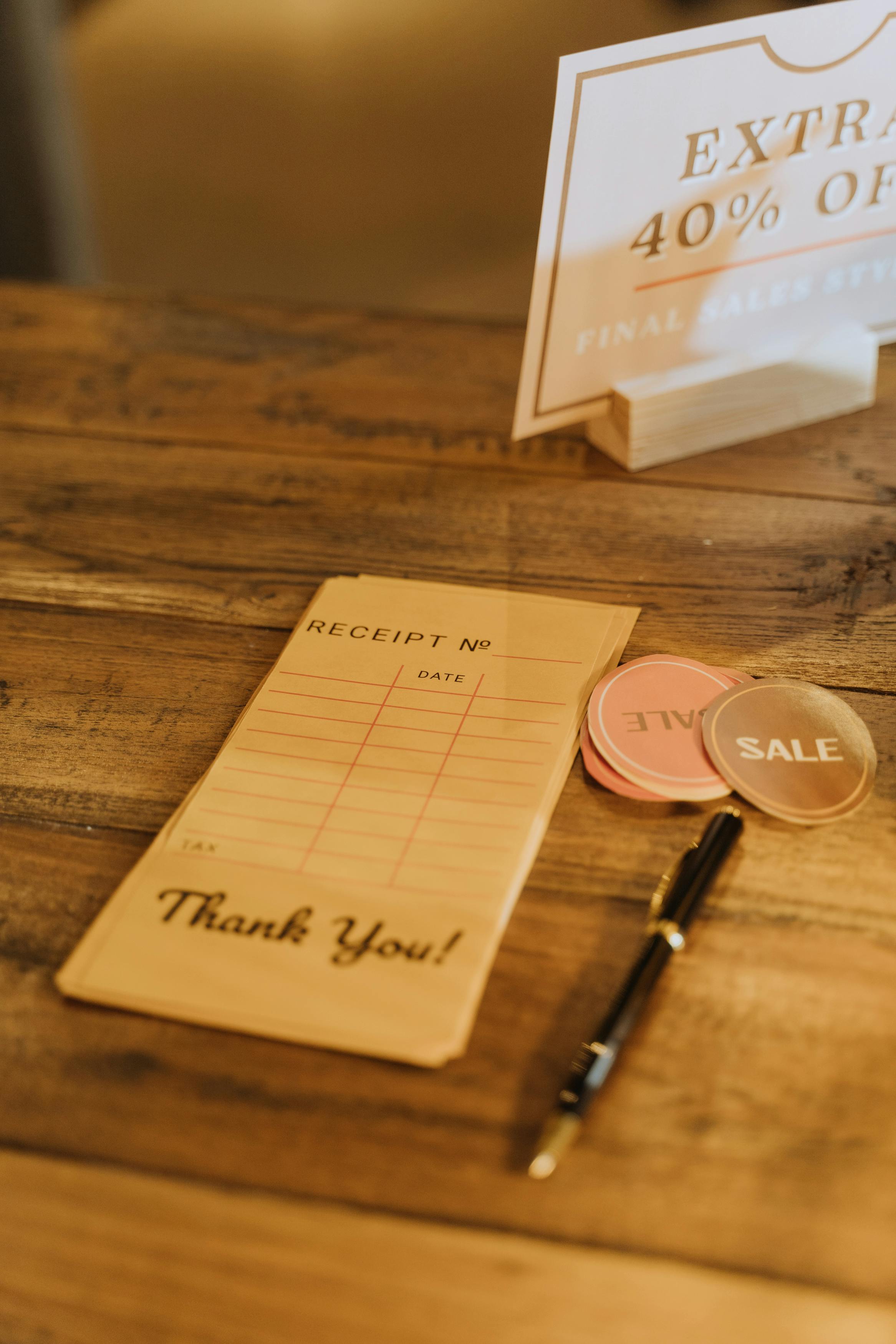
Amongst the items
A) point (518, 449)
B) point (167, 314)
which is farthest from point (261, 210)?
point (518, 449)

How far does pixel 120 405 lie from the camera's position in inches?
37.2

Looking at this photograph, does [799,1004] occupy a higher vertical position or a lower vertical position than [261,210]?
higher

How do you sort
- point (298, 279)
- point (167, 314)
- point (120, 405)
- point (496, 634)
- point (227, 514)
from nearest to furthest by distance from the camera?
point (496, 634)
point (227, 514)
point (120, 405)
point (167, 314)
point (298, 279)

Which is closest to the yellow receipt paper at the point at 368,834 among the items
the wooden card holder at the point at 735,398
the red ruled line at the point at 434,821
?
the red ruled line at the point at 434,821

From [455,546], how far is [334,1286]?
0.50 m

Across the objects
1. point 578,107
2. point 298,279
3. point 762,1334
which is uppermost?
point 578,107

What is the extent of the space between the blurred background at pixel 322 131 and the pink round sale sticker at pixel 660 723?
2518mm

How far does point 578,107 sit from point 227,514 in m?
0.38

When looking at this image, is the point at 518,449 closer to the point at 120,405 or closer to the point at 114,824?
the point at 120,405

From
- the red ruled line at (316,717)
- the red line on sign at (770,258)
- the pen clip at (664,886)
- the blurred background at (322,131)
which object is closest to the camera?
the pen clip at (664,886)

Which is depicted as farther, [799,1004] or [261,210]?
[261,210]

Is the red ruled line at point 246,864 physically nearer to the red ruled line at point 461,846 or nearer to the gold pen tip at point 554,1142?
the red ruled line at point 461,846

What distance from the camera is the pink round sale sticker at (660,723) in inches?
22.0

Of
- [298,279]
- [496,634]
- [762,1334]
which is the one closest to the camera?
[762,1334]
